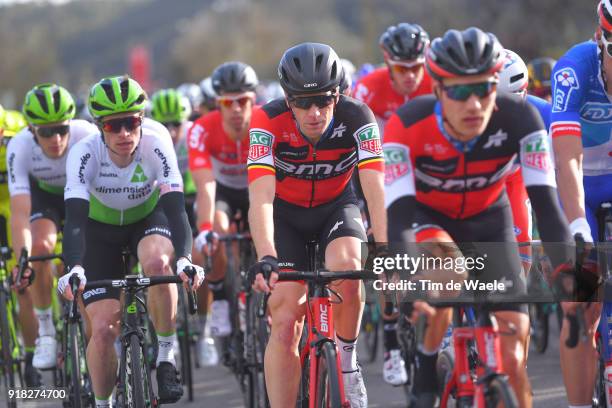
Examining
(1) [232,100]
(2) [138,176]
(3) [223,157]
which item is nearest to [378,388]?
(3) [223,157]

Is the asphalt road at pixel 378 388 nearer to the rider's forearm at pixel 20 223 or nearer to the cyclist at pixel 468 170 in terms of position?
the rider's forearm at pixel 20 223

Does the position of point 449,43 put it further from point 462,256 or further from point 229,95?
point 229,95

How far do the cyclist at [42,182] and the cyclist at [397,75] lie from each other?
279 centimetres

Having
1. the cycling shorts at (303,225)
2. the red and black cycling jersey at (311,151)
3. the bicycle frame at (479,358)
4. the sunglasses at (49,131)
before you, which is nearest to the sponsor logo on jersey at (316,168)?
the red and black cycling jersey at (311,151)

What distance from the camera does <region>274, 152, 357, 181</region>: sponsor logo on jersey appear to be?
6.54 meters

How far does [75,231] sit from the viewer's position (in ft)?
21.9

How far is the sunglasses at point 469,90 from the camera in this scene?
5.20 metres

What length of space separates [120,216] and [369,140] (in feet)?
6.80

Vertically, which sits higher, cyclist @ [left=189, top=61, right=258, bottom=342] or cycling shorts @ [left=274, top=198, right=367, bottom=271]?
cyclist @ [left=189, top=61, right=258, bottom=342]

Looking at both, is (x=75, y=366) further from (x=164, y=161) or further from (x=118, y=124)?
(x=118, y=124)

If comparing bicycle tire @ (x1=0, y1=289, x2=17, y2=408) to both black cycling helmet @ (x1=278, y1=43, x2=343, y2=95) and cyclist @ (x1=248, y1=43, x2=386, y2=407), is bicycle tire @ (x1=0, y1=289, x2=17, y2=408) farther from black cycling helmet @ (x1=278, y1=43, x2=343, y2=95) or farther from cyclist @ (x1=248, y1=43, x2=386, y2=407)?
black cycling helmet @ (x1=278, y1=43, x2=343, y2=95)

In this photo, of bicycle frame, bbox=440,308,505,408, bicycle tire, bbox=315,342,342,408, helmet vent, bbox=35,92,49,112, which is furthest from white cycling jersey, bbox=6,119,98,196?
bicycle frame, bbox=440,308,505,408

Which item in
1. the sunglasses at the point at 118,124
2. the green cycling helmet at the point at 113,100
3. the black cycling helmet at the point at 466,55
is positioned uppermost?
the green cycling helmet at the point at 113,100

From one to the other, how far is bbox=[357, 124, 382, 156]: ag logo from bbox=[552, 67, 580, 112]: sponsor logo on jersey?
3.31 ft
